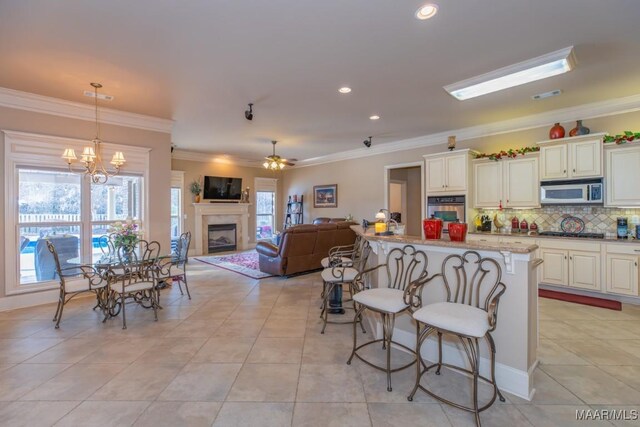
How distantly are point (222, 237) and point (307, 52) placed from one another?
7111 mm

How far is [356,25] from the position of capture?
8.12 feet

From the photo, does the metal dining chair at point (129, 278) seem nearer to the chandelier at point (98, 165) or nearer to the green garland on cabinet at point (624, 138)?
the chandelier at point (98, 165)

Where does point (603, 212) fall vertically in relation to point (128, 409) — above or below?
above

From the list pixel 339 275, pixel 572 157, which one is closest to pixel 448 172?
pixel 572 157

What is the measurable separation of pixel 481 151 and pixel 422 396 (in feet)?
16.0

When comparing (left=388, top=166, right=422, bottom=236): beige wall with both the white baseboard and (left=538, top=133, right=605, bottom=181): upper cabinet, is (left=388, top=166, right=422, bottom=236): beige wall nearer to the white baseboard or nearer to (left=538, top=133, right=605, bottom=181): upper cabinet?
(left=538, top=133, right=605, bottom=181): upper cabinet

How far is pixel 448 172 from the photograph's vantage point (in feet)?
18.2

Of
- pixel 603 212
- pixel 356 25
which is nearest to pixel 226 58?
pixel 356 25

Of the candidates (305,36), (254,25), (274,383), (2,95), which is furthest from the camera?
(2,95)

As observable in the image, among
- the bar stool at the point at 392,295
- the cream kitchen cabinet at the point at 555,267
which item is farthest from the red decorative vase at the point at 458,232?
the cream kitchen cabinet at the point at 555,267

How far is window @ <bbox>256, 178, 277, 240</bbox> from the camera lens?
32.3ft

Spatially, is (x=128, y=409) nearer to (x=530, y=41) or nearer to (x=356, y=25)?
(x=356, y=25)

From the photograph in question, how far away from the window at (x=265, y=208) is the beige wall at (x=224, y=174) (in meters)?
0.14

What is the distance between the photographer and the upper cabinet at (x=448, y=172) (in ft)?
17.5
